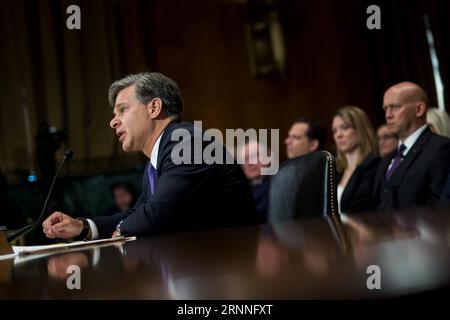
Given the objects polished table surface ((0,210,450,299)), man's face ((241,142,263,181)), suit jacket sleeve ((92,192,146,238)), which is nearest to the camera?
polished table surface ((0,210,450,299))

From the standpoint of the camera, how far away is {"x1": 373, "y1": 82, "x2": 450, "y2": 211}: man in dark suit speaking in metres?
3.20

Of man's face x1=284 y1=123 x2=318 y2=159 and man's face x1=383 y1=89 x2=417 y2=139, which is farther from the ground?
man's face x1=383 y1=89 x2=417 y2=139

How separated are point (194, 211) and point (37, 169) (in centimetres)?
318

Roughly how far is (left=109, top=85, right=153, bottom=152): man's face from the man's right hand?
381 millimetres

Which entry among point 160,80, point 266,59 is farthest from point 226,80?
point 160,80

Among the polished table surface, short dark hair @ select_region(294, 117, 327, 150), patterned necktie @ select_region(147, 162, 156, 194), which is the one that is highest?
short dark hair @ select_region(294, 117, 327, 150)

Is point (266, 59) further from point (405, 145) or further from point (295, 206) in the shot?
point (295, 206)

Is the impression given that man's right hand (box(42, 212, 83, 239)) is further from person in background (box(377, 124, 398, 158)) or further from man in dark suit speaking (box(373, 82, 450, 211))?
person in background (box(377, 124, 398, 158))

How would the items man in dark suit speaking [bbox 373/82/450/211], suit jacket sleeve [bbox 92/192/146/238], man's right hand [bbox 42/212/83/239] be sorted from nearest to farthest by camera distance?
man's right hand [bbox 42/212/83/239], suit jacket sleeve [bbox 92/192/146/238], man in dark suit speaking [bbox 373/82/450/211]

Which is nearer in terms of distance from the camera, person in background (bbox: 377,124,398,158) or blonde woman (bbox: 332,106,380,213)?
blonde woman (bbox: 332,106,380,213)

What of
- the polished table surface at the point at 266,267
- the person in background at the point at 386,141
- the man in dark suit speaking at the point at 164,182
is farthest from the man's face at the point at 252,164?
the polished table surface at the point at 266,267

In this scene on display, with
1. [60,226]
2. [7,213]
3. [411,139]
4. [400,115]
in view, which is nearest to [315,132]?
[400,115]

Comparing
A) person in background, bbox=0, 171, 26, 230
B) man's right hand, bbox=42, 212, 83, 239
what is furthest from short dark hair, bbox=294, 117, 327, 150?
man's right hand, bbox=42, 212, 83, 239

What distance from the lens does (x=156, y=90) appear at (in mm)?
2258
